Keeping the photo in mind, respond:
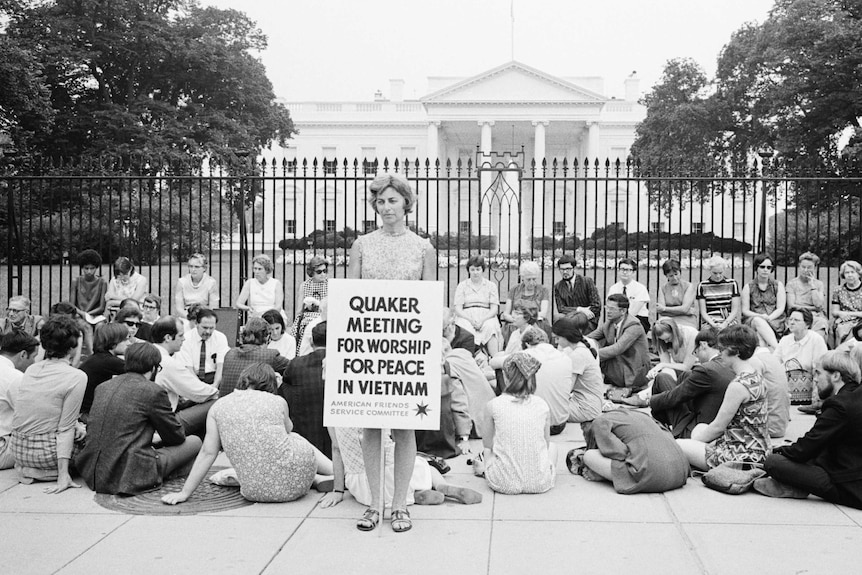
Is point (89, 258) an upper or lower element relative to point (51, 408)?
upper

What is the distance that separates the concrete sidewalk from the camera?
454 cm

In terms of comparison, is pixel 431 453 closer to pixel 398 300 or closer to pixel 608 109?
pixel 398 300

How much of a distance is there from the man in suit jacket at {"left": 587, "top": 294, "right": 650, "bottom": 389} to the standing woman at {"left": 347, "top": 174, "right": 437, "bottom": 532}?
4.40m

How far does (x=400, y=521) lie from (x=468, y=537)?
43 centimetres

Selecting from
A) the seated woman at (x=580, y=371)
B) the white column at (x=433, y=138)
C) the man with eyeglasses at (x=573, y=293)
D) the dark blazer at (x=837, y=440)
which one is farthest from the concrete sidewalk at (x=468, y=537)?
the white column at (x=433, y=138)

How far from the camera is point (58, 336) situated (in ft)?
19.9

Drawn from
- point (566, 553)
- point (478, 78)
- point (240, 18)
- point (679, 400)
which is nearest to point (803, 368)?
point (679, 400)

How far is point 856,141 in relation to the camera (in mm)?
25906

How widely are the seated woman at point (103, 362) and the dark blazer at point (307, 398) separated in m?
1.30

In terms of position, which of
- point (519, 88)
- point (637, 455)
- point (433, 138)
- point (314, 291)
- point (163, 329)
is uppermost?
point (519, 88)

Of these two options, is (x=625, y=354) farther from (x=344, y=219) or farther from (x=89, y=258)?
(x=344, y=219)

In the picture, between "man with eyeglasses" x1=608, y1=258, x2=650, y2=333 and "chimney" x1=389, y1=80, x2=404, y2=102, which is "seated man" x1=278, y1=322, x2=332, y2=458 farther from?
"chimney" x1=389, y1=80, x2=404, y2=102

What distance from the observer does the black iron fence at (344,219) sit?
1245 centimetres

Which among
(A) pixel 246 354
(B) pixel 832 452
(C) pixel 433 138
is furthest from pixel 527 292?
(C) pixel 433 138
